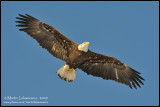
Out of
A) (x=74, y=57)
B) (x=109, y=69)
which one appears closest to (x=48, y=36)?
(x=74, y=57)

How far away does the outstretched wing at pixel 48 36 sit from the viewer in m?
9.92

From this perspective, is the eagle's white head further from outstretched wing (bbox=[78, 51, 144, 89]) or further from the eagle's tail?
the eagle's tail

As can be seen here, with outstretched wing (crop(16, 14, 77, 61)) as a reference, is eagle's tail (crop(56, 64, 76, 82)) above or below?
below

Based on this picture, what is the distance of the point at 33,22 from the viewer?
10.2 m

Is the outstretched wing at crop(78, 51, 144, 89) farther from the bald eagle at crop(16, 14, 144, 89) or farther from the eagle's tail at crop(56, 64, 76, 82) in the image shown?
the eagle's tail at crop(56, 64, 76, 82)

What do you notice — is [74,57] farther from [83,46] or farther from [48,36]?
[48,36]

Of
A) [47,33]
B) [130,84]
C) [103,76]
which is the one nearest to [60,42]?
[47,33]

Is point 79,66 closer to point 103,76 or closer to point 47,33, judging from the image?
point 103,76

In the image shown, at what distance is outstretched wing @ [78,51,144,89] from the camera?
1004 cm

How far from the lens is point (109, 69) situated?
10.2 meters

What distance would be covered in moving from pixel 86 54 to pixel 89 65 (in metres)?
0.42

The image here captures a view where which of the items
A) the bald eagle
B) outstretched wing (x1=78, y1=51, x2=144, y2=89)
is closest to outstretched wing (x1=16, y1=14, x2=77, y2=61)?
the bald eagle

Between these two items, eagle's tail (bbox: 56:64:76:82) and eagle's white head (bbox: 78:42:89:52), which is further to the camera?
eagle's tail (bbox: 56:64:76:82)

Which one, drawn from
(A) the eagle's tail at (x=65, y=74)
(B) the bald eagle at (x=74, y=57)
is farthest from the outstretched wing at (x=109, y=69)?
(A) the eagle's tail at (x=65, y=74)
